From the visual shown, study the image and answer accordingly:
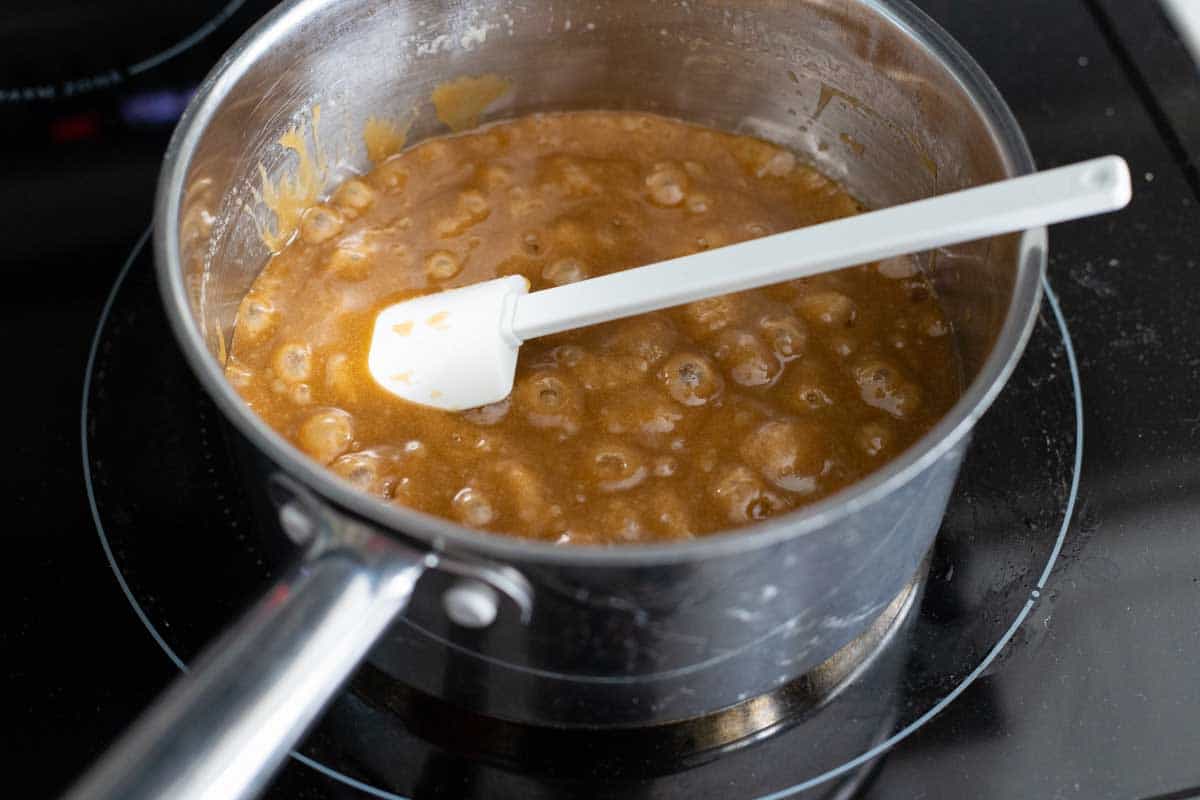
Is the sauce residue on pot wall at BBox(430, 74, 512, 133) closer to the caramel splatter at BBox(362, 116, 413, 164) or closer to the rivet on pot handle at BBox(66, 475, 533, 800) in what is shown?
the caramel splatter at BBox(362, 116, 413, 164)

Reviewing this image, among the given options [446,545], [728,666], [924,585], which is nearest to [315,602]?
[446,545]

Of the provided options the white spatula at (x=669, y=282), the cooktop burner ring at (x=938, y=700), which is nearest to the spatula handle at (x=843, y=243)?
the white spatula at (x=669, y=282)

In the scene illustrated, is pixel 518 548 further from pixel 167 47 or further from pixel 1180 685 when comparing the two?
pixel 167 47

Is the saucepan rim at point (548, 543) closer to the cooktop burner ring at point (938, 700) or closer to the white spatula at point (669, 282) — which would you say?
the white spatula at point (669, 282)

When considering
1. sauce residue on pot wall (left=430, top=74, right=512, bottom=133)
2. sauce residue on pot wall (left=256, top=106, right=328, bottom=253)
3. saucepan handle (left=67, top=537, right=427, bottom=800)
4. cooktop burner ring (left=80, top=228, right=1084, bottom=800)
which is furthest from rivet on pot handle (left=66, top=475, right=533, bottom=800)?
sauce residue on pot wall (left=430, top=74, right=512, bottom=133)

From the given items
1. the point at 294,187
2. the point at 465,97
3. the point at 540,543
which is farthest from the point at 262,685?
the point at 465,97

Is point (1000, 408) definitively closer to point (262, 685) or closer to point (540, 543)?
point (540, 543)
